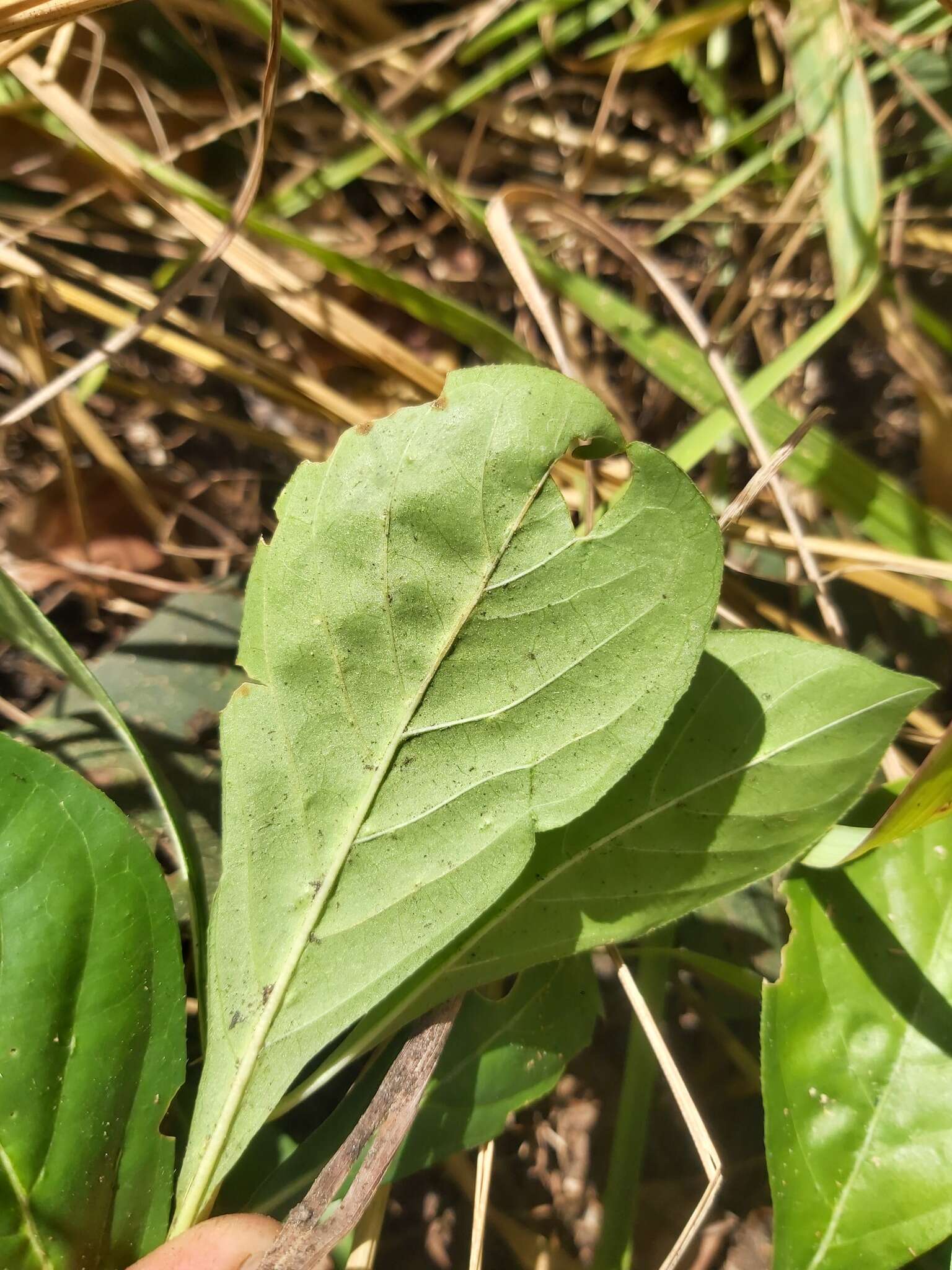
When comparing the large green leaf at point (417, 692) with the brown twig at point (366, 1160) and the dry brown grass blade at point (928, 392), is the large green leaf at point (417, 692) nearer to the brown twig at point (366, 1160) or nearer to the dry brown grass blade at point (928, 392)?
the brown twig at point (366, 1160)

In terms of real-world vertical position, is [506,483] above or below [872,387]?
above

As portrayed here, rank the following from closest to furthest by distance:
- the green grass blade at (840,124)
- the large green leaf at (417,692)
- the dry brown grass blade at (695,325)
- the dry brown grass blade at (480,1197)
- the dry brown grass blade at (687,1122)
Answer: the large green leaf at (417,692) → the dry brown grass blade at (687,1122) → the dry brown grass blade at (480,1197) → the dry brown grass blade at (695,325) → the green grass blade at (840,124)

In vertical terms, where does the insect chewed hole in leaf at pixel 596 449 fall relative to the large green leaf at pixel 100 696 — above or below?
above

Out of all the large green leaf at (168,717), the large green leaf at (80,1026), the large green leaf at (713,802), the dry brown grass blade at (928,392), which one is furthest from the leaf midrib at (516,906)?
the dry brown grass blade at (928,392)

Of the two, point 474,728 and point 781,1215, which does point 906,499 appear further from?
point 781,1215

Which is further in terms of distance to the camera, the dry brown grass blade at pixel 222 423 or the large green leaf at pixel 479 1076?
the dry brown grass blade at pixel 222 423

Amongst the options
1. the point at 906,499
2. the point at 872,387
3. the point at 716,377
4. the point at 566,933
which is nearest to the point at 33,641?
the point at 566,933
